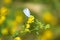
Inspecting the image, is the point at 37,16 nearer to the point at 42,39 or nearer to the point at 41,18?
the point at 41,18

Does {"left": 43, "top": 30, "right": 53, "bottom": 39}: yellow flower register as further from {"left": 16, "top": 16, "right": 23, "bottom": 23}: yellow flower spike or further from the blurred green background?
{"left": 16, "top": 16, "right": 23, "bottom": 23}: yellow flower spike

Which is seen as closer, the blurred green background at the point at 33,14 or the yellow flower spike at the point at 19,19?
the blurred green background at the point at 33,14

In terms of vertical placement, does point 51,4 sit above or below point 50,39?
above

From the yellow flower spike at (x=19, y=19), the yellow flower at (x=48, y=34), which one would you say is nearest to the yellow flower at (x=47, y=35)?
the yellow flower at (x=48, y=34)

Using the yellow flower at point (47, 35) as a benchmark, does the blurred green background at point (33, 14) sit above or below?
above

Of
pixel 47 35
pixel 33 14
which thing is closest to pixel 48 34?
pixel 47 35

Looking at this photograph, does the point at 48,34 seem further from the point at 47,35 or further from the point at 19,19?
the point at 19,19

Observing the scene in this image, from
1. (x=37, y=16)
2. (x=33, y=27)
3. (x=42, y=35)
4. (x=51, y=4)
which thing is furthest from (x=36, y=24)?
(x=51, y=4)

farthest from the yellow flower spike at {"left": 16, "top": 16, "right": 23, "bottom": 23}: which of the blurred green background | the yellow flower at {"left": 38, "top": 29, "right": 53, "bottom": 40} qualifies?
the yellow flower at {"left": 38, "top": 29, "right": 53, "bottom": 40}

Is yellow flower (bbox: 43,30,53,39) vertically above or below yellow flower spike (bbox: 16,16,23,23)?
below

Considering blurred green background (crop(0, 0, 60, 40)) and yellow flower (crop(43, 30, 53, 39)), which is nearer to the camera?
blurred green background (crop(0, 0, 60, 40))

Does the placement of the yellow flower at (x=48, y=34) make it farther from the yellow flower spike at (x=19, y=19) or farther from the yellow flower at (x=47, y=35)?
the yellow flower spike at (x=19, y=19)
